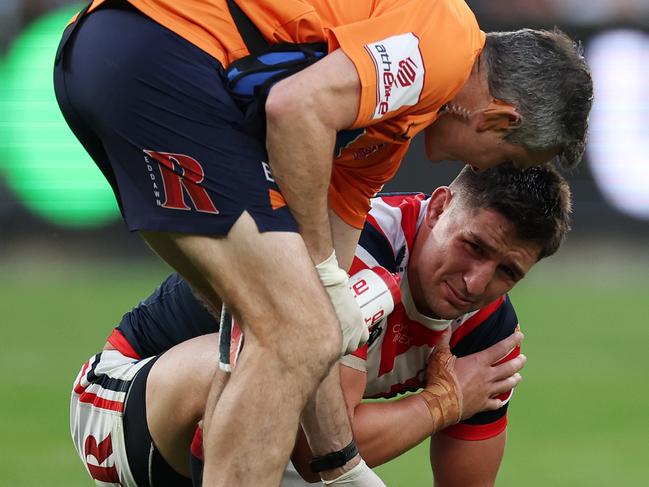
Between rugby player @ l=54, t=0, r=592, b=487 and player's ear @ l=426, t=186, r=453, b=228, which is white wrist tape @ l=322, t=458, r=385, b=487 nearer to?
rugby player @ l=54, t=0, r=592, b=487

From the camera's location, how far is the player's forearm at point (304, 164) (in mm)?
3807

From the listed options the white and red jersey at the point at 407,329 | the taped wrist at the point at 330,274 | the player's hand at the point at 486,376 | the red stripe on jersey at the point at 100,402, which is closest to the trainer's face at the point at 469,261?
the white and red jersey at the point at 407,329

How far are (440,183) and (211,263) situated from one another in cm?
821

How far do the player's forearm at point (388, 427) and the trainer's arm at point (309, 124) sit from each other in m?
1.15

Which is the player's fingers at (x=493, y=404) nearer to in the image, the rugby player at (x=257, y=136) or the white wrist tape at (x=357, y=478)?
the white wrist tape at (x=357, y=478)

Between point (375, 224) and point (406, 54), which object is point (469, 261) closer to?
point (375, 224)

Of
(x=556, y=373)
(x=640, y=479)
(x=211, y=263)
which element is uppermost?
(x=211, y=263)

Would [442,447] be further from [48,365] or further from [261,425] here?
[48,365]

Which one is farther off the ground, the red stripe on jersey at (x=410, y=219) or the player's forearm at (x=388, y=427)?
the red stripe on jersey at (x=410, y=219)

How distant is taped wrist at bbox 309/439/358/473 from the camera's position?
4.52 meters

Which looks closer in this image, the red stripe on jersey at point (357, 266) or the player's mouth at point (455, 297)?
the red stripe on jersey at point (357, 266)

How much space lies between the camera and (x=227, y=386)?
12.9 ft

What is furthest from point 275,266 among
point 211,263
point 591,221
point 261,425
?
point 591,221

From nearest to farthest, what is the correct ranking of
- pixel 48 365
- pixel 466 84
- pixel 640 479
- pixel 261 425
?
pixel 261 425
pixel 466 84
pixel 640 479
pixel 48 365
